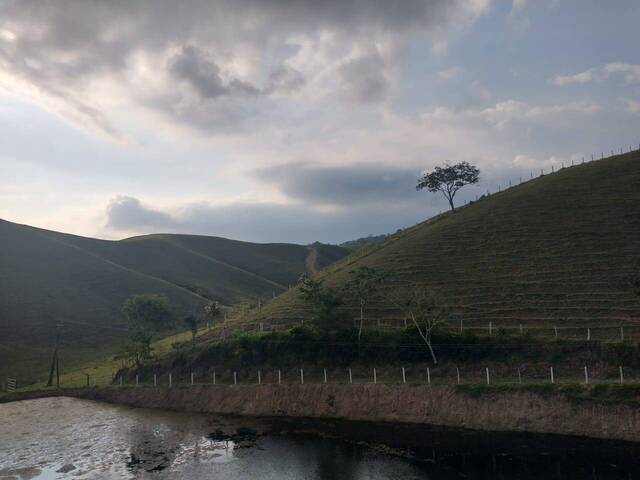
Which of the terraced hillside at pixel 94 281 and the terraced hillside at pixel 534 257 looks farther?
the terraced hillside at pixel 94 281

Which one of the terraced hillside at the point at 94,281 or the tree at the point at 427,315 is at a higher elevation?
the terraced hillside at the point at 94,281

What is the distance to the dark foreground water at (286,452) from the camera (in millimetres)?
29062

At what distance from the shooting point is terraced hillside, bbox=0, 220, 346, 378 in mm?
81438

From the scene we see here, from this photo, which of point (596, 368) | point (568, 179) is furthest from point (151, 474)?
point (568, 179)

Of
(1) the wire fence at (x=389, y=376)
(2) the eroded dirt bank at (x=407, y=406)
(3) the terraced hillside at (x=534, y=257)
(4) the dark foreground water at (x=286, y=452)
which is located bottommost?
(4) the dark foreground water at (x=286, y=452)

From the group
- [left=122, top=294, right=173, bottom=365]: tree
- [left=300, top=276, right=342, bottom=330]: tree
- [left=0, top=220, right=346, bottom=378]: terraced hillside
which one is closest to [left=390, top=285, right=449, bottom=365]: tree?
[left=300, top=276, right=342, bottom=330]: tree

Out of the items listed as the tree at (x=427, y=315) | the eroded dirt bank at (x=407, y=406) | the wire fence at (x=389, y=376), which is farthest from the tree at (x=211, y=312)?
the tree at (x=427, y=315)

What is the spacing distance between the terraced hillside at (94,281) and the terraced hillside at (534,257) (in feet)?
132

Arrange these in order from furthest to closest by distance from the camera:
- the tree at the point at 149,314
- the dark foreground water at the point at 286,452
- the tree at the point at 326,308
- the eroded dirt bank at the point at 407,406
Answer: the tree at the point at 149,314 < the tree at the point at 326,308 < the eroded dirt bank at the point at 407,406 < the dark foreground water at the point at 286,452

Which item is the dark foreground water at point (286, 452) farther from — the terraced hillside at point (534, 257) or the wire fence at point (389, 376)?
the terraced hillside at point (534, 257)

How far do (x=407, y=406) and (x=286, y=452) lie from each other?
1215 cm

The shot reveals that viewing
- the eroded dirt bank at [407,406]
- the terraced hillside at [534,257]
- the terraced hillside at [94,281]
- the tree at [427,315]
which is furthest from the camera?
the terraced hillside at [94,281]

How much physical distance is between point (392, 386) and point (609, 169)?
72099 mm

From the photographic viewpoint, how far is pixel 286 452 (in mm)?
33844
